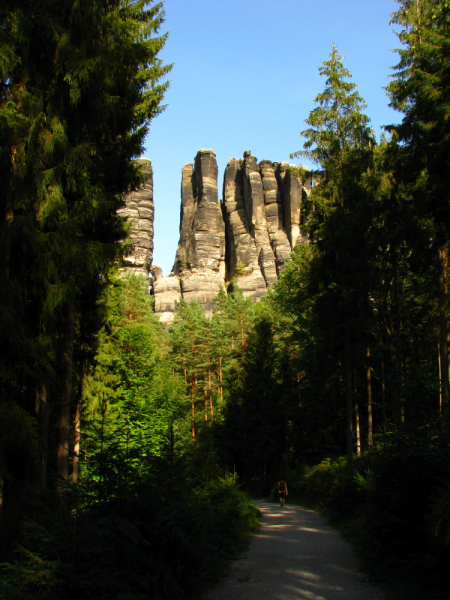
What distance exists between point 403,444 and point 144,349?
18438 millimetres

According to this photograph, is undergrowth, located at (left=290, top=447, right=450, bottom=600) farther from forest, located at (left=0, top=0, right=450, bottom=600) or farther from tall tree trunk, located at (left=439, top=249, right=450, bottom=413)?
tall tree trunk, located at (left=439, top=249, right=450, bottom=413)

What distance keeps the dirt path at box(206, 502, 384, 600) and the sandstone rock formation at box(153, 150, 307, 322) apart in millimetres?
50354

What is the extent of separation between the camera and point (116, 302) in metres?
18.3

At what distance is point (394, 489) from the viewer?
6.46m

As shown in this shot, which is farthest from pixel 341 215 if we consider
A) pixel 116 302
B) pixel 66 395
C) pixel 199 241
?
pixel 199 241

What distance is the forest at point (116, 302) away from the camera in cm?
509

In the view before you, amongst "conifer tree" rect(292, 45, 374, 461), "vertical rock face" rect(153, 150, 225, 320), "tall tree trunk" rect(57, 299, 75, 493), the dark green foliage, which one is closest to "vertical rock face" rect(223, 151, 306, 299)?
"vertical rock face" rect(153, 150, 225, 320)

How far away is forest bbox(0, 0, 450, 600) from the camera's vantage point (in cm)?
509

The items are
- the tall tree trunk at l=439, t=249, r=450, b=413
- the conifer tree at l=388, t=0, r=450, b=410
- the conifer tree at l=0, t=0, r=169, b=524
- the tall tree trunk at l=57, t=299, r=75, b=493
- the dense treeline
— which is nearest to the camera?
the dense treeline

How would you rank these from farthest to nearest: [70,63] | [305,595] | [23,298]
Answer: [70,63]
[23,298]
[305,595]

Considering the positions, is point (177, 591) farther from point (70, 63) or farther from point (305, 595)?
point (70, 63)

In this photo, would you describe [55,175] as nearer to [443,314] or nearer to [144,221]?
[443,314]

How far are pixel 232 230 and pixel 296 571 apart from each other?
6395cm

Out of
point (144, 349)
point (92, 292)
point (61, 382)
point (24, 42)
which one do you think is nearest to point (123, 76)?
point (24, 42)
